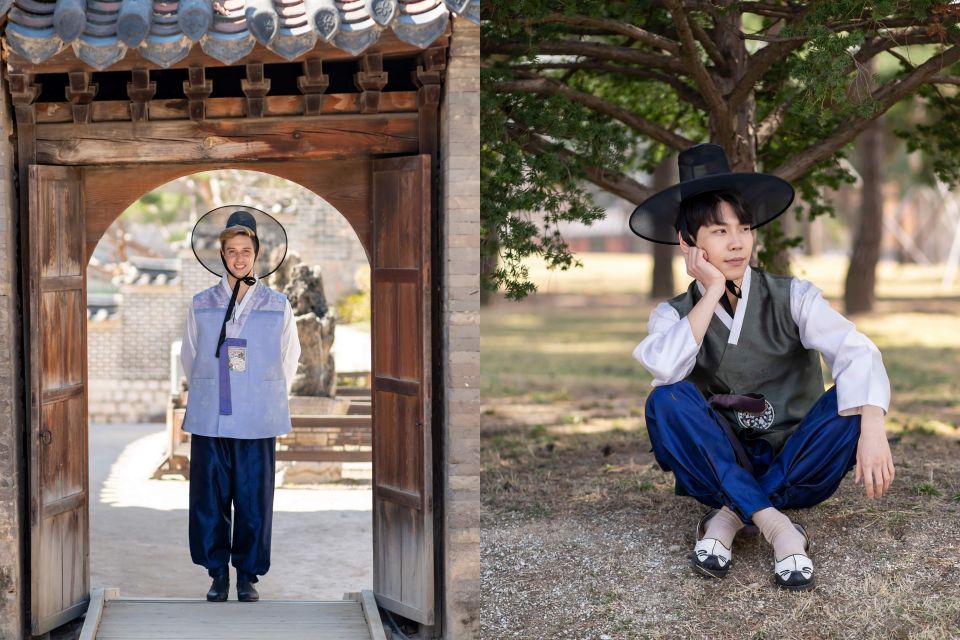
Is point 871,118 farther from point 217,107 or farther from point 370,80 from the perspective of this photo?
point 217,107

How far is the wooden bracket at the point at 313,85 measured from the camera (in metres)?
5.03

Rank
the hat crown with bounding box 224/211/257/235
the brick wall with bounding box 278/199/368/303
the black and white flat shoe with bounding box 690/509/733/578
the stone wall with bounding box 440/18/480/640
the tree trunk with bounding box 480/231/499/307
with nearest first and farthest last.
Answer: the stone wall with bounding box 440/18/480/640
the black and white flat shoe with bounding box 690/509/733/578
the hat crown with bounding box 224/211/257/235
the tree trunk with bounding box 480/231/499/307
the brick wall with bounding box 278/199/368/303

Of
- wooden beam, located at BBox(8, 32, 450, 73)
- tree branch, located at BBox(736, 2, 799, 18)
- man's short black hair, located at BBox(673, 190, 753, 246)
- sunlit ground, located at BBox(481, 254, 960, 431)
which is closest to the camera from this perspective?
wooden beam, located at BBox(8, 32, 450, 73)

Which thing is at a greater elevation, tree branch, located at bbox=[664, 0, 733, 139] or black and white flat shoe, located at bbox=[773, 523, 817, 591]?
tree branch, located at bbox=[664, 0, 733, 139]

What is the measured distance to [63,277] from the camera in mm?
5160

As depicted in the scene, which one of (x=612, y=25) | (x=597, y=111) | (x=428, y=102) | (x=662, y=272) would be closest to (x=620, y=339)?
(x=662, y=272)

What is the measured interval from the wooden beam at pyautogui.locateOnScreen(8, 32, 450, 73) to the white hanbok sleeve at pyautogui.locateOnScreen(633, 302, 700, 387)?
1.71 metres

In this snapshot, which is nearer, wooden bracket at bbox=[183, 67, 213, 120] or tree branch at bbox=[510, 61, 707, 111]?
wooden bracket at bbox=[183, 67, 213, 120]

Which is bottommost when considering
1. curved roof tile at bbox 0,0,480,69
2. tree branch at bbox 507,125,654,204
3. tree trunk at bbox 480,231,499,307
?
tree trunk at bbox 480,231,499,307

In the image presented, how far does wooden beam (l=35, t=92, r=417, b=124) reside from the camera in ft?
16.9

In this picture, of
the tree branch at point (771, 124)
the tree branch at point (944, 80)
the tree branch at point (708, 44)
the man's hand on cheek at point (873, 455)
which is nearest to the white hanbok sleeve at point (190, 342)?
the man's hand on cheek at point (873, 455)

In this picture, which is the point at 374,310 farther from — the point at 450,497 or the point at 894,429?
the point at 894,429

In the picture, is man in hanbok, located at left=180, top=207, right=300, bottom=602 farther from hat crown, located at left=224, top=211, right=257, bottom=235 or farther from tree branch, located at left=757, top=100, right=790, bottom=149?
tree branch, located at left=757, top=100, right=790, bottom=149

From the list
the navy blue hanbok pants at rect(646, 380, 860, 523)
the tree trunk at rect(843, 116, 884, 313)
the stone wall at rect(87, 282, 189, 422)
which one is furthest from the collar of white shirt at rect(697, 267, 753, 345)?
the tree trunk at rect(843, 116, 884, 313)
